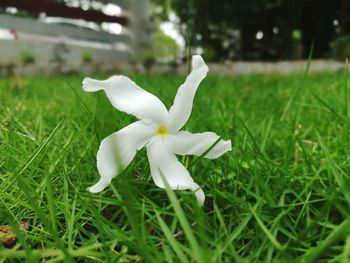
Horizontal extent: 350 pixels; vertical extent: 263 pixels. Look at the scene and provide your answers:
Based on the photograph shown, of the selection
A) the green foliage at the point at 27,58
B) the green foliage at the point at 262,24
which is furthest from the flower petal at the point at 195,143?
the green foliage at the point at 262,24

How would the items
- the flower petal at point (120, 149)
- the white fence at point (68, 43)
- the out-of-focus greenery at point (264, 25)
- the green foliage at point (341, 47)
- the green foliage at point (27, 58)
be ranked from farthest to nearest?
the out-of-focus greenery at point (264, 25)
the white fence at point (68, 43)
the green foliage at point (27, 58)
the green foliage at point (341, 47)
the flower petal at point (120, 149)

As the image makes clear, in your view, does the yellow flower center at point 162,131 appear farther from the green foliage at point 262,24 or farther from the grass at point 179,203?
the green foliage at point 262,24

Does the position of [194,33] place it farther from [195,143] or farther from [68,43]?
[195,143]

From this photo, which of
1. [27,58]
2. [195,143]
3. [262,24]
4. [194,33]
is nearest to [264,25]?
[262,24]

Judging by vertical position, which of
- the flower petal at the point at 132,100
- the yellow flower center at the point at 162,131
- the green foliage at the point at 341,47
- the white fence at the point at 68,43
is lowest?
the white fence at the point at 68,43

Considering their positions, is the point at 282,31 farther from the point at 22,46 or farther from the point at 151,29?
the point at 22,46

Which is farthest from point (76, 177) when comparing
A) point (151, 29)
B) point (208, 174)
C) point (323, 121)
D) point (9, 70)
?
point (151, 29)

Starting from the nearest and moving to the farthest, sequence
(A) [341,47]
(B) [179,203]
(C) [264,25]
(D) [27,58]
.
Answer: (B) [179,203]
(A) [341,47]
(D) [27,58]
(C) [264,25]

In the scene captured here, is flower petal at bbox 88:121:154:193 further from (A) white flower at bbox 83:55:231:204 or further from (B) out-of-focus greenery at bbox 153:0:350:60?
(B) out-of-focus greenery at bbox 153:0:350:60
